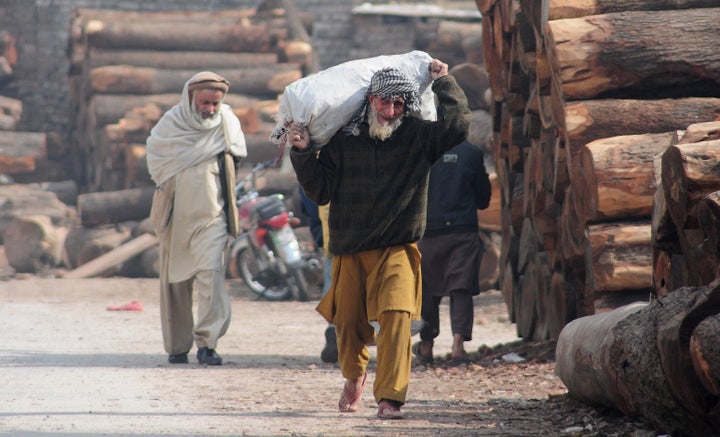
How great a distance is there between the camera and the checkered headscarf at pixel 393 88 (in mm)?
5926

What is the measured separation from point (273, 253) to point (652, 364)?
1000cm

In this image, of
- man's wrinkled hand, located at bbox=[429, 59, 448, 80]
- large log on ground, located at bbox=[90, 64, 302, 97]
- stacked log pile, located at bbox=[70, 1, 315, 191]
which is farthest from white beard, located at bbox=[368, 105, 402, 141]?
large log on ground, located at bbox=[90, 64, 302, 97]

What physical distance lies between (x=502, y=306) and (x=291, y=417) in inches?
287

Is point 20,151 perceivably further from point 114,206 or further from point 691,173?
point 691,173

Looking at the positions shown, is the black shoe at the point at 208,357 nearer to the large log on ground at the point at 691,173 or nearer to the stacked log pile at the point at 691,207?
the stacked log pile at the point at 691,207

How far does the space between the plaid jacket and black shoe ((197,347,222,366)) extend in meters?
2.54

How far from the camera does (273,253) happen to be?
1421 cm

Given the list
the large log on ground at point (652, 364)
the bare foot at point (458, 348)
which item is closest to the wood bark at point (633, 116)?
the large log on ground at point (652, 364)

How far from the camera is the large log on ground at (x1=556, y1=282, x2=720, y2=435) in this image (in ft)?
13.3

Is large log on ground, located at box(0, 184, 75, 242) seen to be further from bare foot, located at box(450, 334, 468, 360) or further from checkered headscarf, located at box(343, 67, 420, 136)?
checkered headscarf, located at box(343, 67, 420, 136)

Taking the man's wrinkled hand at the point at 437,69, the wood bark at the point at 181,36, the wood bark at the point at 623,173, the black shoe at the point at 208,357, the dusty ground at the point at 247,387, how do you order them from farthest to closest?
the wood bark at the point at 181,36
the black shoe at the point at 208,357
the wood bark at the point at 623,173
the man's wrinkled hand at the point at 437,69
the dusty ground at the point at 247,387

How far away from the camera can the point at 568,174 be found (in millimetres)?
7551

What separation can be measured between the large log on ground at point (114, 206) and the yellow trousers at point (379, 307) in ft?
37.1

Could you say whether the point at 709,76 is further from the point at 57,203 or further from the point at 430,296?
the point at 57,203
